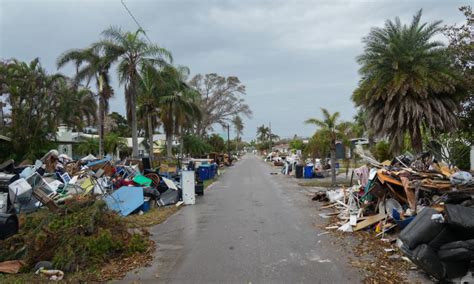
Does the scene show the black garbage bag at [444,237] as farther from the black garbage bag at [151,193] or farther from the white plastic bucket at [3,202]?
the white plastic bucket at [3,202]

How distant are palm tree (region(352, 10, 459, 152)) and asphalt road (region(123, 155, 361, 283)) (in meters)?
6.24

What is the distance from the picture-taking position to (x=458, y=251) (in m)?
5.44

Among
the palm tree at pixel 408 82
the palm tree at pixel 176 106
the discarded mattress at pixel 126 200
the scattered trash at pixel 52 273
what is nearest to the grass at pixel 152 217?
the discarded mattress at pixel 126 200

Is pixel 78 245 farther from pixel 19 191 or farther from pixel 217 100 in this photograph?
pixel 217 100

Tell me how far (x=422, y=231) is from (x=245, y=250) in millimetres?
3336

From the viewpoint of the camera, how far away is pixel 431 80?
1582 centimetres

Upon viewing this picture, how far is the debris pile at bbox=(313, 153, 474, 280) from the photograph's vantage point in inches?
219

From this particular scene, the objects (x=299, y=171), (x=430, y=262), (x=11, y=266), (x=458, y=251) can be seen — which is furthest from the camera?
(x=299, y=171)

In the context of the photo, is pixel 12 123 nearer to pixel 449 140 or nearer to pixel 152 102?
pixel 152 102

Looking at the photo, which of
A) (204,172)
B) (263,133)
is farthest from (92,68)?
(263,133)

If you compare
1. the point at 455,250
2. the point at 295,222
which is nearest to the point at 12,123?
the point at 295,222

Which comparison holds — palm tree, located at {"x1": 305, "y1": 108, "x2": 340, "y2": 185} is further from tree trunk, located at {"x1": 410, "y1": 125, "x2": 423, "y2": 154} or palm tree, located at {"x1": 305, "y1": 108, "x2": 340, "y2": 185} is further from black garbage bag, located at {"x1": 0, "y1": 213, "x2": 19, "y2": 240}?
black garbage bag, located at {"x1": 0, "y1": 213, "x2": 19, "y2": 240}

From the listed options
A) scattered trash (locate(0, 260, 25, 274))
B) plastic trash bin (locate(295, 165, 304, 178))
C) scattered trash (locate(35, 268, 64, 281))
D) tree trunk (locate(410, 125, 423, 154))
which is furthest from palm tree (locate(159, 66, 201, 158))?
scattered trash (locate(35, 268, 64, 281))

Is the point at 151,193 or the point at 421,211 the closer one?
the point at 421,211
